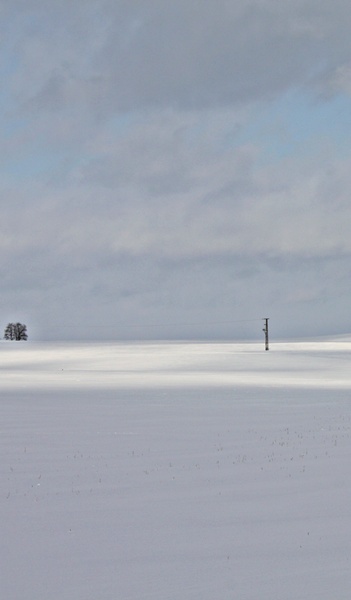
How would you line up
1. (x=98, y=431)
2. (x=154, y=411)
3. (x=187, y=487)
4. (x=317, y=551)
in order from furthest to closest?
1. (x=154, y=411)
2. (x=98, y=431)
3. (x=187, y=487)
4. (x=317, y=551)

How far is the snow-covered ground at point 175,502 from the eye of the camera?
848 cm

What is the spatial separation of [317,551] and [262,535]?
0.94m

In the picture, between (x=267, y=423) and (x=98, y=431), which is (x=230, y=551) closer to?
(x=98, y=431)

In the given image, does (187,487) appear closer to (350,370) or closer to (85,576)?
(85,576)

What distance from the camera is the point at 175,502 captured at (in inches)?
482

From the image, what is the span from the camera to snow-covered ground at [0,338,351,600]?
8.48 metres

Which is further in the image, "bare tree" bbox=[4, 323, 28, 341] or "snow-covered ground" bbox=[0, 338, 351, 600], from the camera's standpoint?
"bare tree" bbox=[4, 323, 28, 341]

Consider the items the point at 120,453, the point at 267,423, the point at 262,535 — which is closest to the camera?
the point at 262,535

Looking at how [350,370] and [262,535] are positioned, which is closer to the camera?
[262,535]

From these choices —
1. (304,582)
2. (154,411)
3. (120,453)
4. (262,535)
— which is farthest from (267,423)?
(304,582)

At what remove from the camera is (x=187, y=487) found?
13.4 meters

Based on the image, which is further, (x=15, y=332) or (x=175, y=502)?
(x=15, y=332)

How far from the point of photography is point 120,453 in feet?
57.2

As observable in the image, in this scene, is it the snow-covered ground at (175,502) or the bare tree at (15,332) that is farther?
the bare tree at (15,332)
